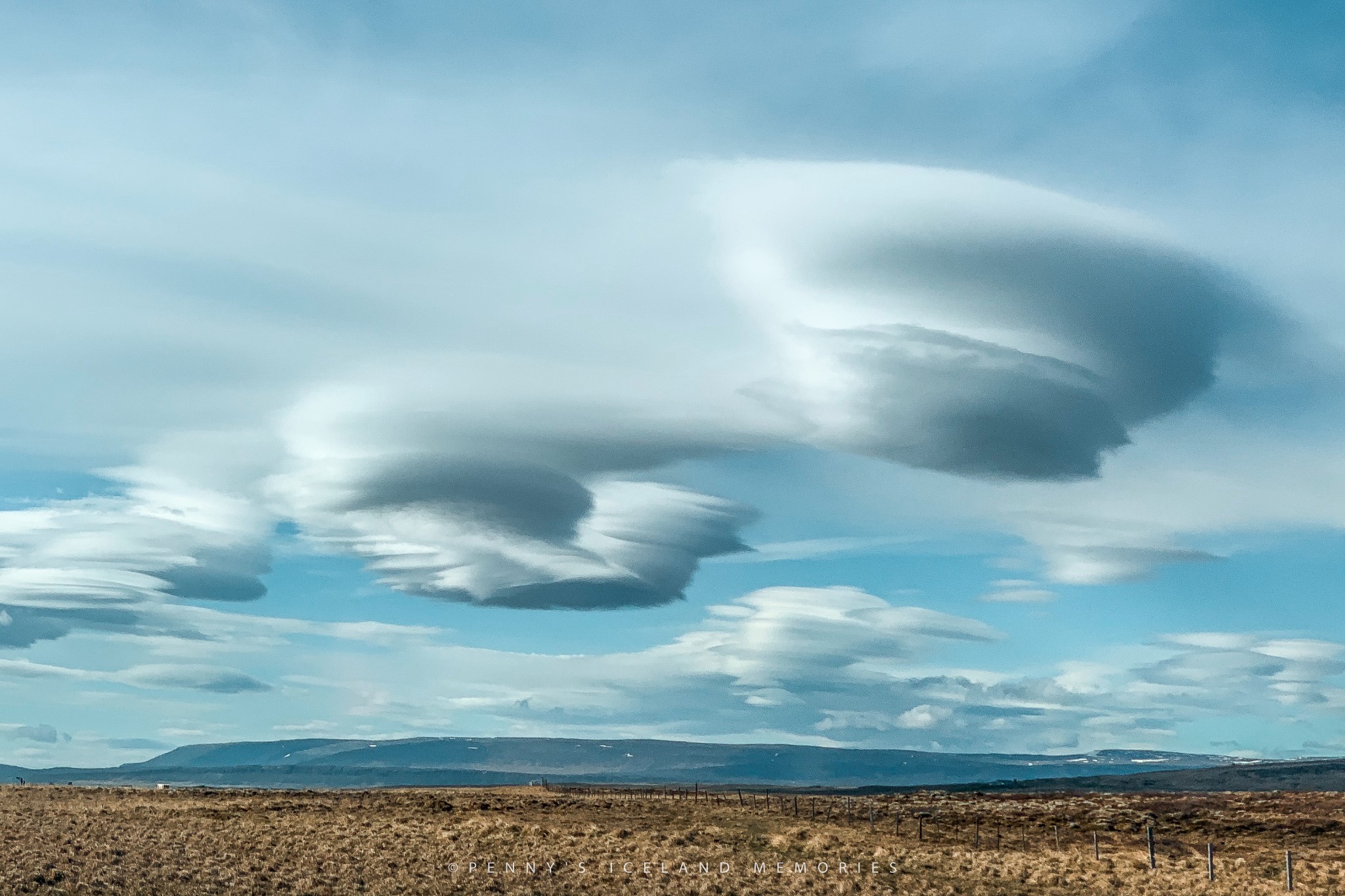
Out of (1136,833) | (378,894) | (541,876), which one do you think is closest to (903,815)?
(1136,833)

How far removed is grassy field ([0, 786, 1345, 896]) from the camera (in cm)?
4956

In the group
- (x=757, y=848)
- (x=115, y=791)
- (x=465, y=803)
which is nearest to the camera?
(x=757, y=848)

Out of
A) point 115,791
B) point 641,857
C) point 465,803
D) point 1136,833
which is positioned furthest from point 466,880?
point 115,791

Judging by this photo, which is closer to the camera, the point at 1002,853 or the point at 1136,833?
the point at 1002,853

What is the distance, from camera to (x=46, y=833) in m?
55.3

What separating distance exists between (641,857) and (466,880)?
985 cm

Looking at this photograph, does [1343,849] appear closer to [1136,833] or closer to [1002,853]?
[1136,833]

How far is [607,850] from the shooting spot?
2313 inches

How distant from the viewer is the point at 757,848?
61906 mm

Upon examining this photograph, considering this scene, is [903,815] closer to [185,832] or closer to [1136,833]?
[1136,833]

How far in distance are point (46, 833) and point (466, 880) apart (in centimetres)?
2062

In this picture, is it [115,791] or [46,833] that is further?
[115,791]

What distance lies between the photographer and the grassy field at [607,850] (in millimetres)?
49562

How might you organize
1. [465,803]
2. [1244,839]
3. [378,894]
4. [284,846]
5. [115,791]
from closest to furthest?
[378,894], [284,846], [1244,839], [465,803], [115,791]
